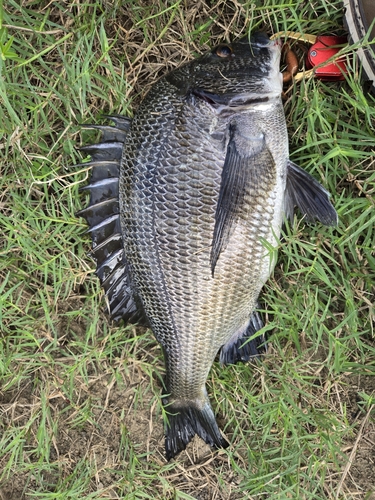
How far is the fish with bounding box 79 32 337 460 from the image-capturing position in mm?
1859

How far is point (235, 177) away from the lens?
1.84m

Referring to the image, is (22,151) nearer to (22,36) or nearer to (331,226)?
(22,36)

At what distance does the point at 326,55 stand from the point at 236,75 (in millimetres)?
504

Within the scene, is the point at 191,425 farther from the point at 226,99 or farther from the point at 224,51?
the point at 224,51

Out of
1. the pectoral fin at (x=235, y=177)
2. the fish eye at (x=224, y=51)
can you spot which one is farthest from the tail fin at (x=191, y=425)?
the fish eye at (x=224, y=51)

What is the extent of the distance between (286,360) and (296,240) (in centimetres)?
66

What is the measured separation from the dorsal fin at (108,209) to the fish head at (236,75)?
1.30 ft

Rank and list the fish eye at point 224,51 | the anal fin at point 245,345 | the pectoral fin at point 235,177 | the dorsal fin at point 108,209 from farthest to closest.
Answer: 1. the anal fin at point 245,345
2. the dorsal fin at point 108,209
3. the fish eye at point 224,51
4. the pectoral fin at point 235,177

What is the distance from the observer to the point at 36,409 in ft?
8.50

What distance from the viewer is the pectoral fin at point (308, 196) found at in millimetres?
1992

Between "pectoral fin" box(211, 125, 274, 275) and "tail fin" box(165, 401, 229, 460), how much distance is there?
89cm

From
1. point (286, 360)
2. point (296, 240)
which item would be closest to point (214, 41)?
point (296, 240)

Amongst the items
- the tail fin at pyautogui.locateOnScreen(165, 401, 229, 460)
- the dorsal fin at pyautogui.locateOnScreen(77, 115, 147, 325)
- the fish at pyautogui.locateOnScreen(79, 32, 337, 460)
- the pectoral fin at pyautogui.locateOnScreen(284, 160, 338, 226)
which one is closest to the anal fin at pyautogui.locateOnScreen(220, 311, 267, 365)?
the fish at pyautogui.locateOnScreen(79, 32, 337, 460)

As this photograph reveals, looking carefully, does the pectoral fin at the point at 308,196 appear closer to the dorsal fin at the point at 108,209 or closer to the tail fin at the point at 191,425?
the dorsal fin at the point at 108,209
